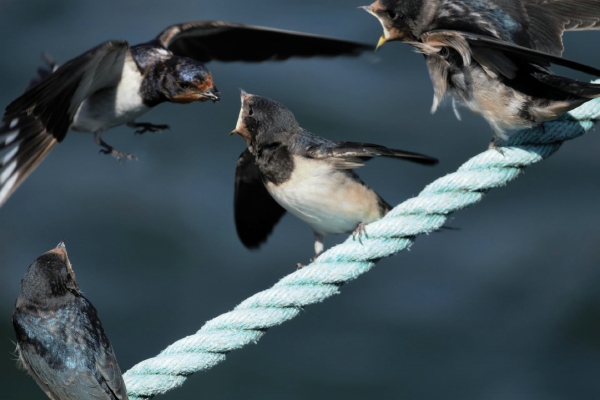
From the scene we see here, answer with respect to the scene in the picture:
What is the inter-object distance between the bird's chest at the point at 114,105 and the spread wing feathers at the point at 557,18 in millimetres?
2215

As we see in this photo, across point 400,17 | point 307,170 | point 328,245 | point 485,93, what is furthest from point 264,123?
point 328,245

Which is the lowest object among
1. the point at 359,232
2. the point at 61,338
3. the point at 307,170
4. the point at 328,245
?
the point at 328,245

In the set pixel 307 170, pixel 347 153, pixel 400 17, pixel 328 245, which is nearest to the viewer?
pixel 400 17

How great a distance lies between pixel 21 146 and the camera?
5.20 meters

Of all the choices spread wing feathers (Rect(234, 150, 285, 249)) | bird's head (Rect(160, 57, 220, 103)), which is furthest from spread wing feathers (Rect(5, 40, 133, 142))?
spread wing feathers (Rect(234, 150, 285, 249))

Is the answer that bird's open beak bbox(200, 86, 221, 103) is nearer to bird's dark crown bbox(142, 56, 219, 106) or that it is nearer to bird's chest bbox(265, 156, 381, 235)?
bird's dark crown bbox(142, 56, 219, 106)

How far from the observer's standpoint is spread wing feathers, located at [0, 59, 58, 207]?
5.14m

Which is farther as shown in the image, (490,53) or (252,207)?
(252,207)

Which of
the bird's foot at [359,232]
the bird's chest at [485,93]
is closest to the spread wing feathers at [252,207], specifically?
the bird's foot at [359,232]

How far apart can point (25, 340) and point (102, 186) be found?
3.97 m

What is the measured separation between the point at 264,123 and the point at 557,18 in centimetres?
128

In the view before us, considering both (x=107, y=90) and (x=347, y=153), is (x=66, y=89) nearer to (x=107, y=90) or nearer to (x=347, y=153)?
(x=107, y=90)

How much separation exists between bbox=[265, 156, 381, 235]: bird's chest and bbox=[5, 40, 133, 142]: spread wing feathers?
1202 mm

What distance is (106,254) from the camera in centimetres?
755
